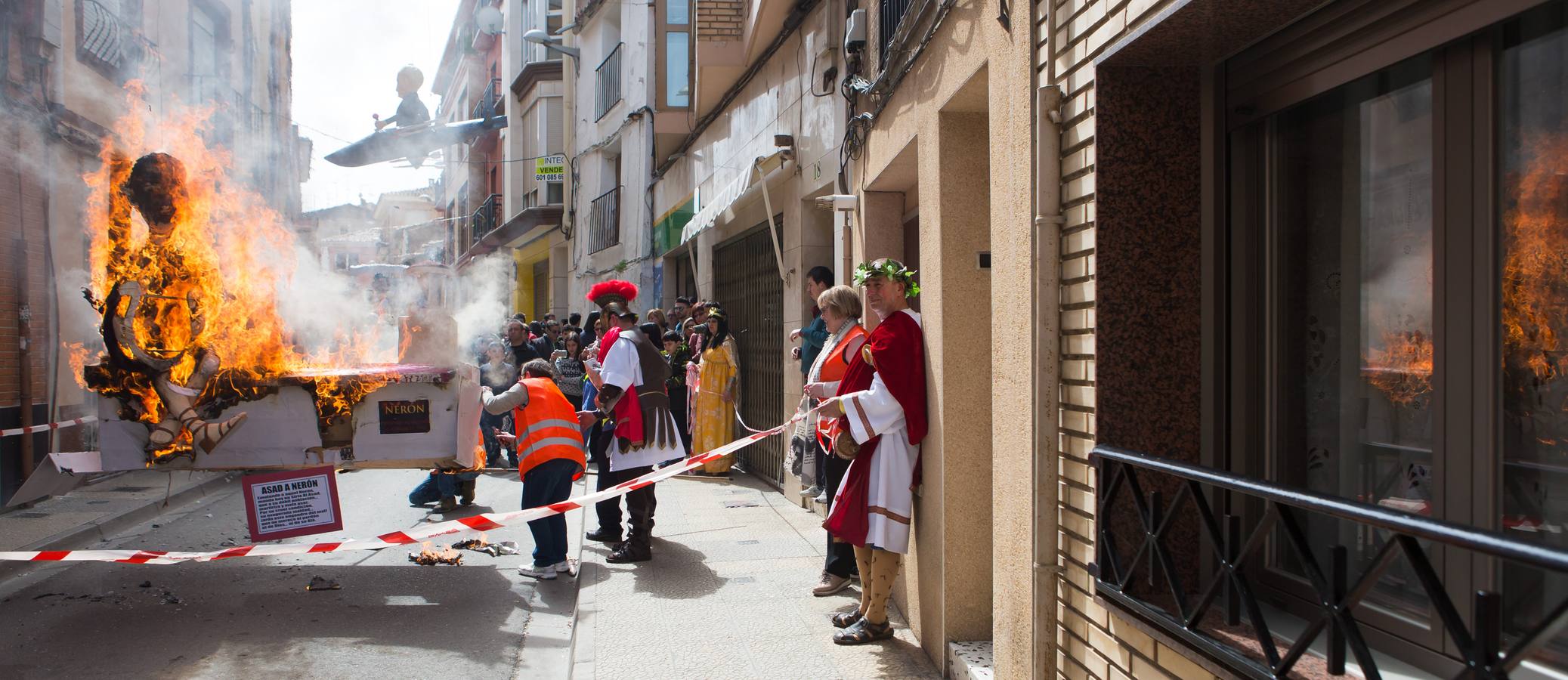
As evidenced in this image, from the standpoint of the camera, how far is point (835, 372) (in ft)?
19.5

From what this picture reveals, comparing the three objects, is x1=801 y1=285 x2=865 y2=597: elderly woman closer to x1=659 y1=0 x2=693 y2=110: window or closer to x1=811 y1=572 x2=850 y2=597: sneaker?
x1=811 y1=572 x2=850 y2=597: sneaker

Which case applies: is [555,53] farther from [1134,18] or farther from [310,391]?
[1134,18]

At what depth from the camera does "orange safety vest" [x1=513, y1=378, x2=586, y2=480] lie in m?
7.25

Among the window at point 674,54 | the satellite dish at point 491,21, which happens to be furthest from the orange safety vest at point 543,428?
the satellite dish at point 491,21

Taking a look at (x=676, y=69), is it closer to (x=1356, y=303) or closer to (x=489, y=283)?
(x=1356, y=303)

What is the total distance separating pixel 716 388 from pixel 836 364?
18.8 feet

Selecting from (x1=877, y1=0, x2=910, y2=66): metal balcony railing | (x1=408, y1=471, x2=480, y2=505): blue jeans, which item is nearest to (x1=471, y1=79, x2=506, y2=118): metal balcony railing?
(x1=408, y1=471, x2=480, y2=505): blue jeans

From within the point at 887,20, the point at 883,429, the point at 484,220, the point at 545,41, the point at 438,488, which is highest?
the point at 545,41

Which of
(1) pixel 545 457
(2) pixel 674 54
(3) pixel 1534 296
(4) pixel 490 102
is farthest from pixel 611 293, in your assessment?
(4) pixel 490 102

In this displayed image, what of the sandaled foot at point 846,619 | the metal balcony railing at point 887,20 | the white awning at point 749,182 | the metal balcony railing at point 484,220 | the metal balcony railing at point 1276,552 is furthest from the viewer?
Result: the metal balcony railing at point 484,220

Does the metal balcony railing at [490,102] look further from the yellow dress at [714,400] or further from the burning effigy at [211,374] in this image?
the burning effigy at [211,374]

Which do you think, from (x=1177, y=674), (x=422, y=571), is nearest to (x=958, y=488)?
(x=1177, y=674)

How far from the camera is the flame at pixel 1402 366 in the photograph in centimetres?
244

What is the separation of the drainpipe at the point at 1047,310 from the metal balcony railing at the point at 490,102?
31.8 m
